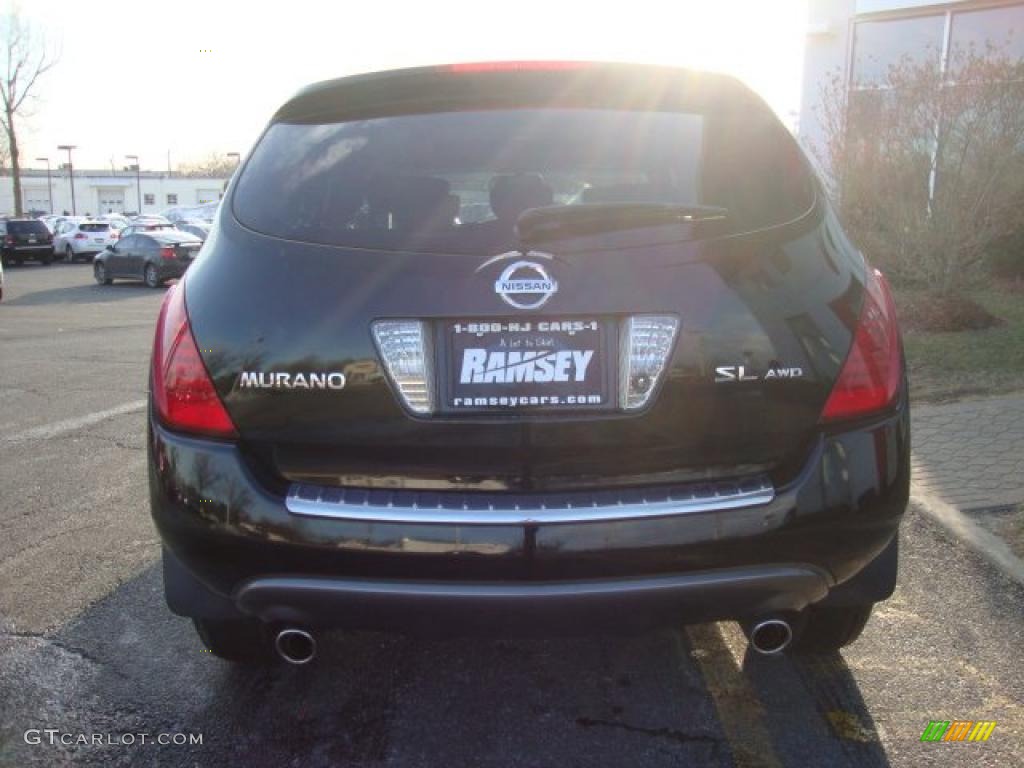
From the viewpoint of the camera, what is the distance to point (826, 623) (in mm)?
2781

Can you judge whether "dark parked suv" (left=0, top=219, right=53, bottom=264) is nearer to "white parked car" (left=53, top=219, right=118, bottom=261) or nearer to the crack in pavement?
"white parked car" (left=53, top=219, right=118, bottom=261)

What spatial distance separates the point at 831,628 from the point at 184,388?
204cm

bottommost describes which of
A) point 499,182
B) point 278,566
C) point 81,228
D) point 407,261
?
point 81,228

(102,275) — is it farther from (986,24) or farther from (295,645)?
(295,645)

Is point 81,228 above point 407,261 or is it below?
below

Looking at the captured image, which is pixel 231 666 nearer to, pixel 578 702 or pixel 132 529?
pixel 578 702

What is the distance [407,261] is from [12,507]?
351 cm

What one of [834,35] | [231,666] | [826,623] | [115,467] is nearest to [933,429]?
[826,623]

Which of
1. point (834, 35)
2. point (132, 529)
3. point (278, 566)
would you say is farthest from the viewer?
point (834, 35)

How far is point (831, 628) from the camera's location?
279 cm

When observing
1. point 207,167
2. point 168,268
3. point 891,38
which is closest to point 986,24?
point 891,38

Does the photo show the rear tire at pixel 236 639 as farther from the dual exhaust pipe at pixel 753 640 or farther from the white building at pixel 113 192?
the white building at pixel 113 192

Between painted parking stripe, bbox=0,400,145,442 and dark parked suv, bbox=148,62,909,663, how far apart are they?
4562mm

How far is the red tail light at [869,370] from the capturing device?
2205 millimetres
